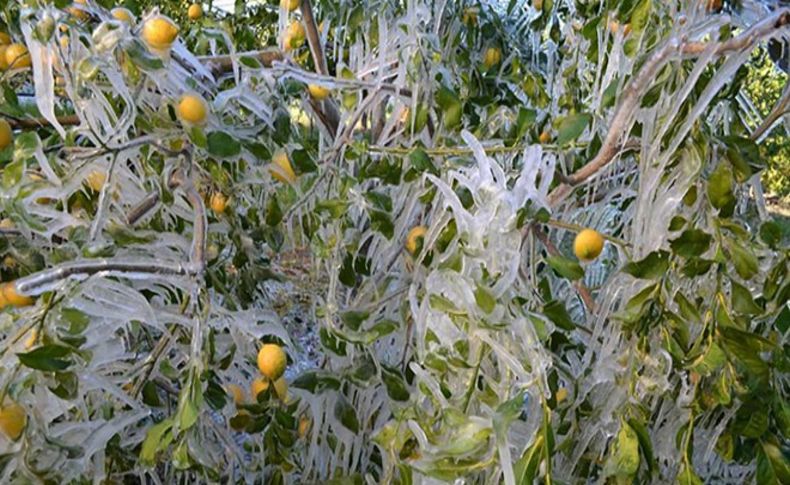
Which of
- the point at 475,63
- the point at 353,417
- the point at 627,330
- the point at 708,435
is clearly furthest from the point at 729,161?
the point at 475,63

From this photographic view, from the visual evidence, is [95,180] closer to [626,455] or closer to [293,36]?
[293,36]

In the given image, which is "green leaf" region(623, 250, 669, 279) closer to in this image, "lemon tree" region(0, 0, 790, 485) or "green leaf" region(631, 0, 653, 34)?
"lemon tree" region(0, 0, 790, 485)

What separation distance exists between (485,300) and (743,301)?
223mm

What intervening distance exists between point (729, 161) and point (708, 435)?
1.06 ft

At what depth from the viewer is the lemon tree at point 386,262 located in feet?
1.94

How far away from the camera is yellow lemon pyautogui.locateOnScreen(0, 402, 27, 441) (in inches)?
23.3

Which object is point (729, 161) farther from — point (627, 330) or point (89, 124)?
point (89, 124)

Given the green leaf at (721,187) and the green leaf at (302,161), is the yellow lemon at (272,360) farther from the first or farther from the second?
the green leaf at (721,187)

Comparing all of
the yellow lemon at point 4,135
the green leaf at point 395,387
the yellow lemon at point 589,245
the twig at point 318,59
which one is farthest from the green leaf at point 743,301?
the yellow lemon at point 4,135

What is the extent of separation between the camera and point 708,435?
0.80 m

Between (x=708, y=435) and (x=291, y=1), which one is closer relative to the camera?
(x=708, y=435)

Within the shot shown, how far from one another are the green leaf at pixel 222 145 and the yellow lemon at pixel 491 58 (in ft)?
1.90

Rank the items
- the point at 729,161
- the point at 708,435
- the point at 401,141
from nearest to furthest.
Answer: the point at 729,161 < the point at 708,435 < the point at 401,141

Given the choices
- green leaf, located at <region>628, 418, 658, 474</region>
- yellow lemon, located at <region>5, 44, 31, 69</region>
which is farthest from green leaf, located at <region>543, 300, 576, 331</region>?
yellow lemon, located at <region>5, 44, 31, 69</region>
